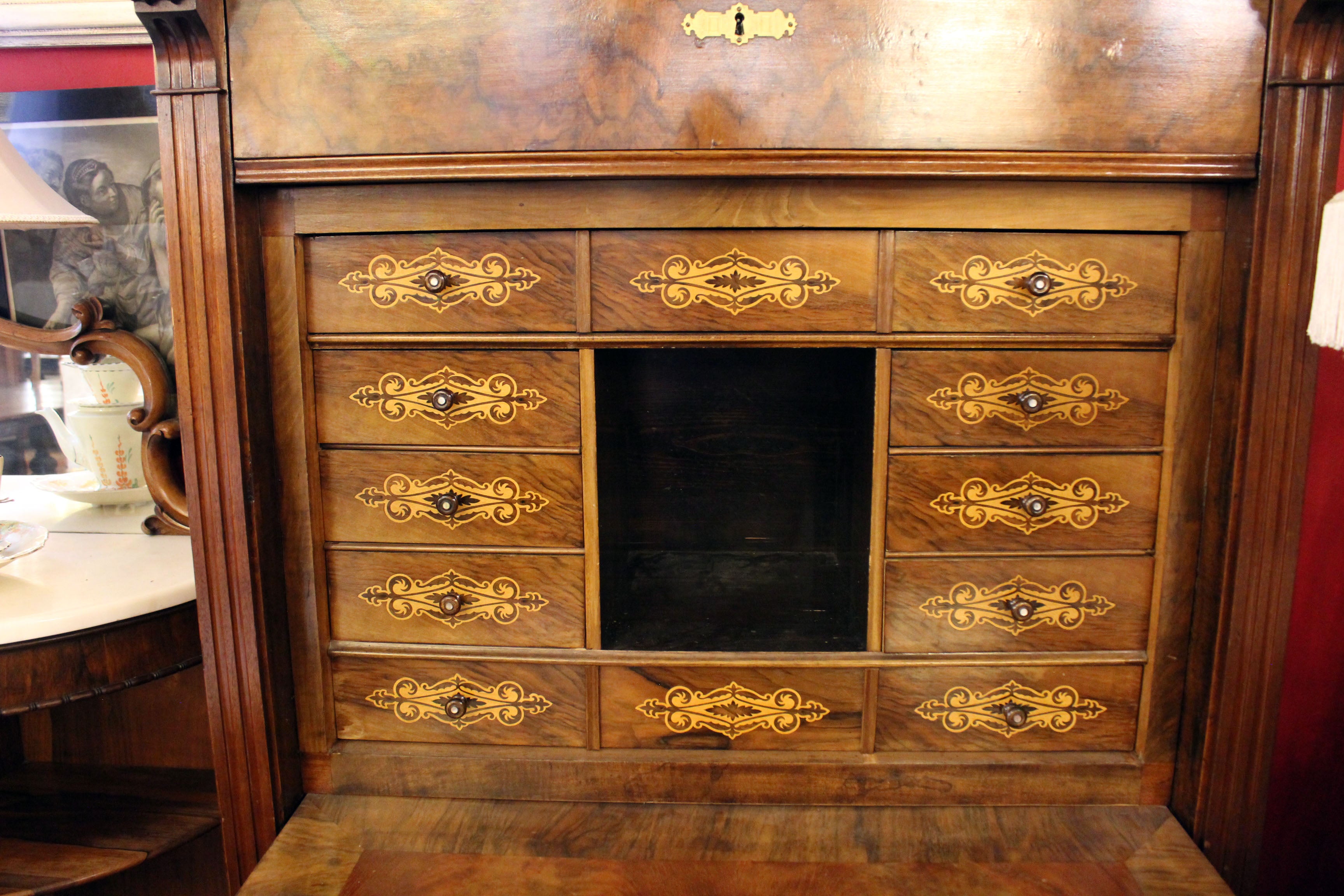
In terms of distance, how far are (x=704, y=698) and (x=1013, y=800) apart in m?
0.51

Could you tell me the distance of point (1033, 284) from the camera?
1.17 metres

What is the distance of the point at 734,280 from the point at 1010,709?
2.58ft

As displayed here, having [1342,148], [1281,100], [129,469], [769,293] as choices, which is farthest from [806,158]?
[129,469]

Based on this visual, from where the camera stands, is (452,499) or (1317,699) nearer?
(452,499)

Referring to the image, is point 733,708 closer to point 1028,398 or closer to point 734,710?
point 734,710

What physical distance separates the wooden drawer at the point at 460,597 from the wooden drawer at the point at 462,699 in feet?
0.15

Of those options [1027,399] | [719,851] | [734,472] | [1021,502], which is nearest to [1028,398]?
[1027,399]

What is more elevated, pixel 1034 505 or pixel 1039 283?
pixel 1039 283

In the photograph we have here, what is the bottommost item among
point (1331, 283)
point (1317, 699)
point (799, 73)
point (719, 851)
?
point (719, 851)

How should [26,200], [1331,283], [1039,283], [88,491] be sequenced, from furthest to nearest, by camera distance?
[88,491]
[26,200]
[1039,283]
[1331,283]

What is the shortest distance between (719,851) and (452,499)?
0.66 m

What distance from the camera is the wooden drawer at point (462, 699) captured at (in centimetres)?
129

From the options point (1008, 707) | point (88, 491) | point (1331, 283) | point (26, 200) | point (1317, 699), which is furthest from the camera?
point (88, 491)

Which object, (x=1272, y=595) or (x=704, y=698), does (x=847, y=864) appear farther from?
(x=1272, y=595)
